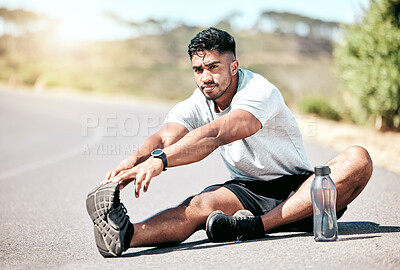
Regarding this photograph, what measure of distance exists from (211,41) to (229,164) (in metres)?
1.09

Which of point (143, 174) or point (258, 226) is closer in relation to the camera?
point (143, 174)

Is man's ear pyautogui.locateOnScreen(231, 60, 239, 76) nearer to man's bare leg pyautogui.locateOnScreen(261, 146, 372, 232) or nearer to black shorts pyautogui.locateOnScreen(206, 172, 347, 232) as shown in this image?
black shorts pyautogui.locateOnScreen(206, 172, 347, 232)

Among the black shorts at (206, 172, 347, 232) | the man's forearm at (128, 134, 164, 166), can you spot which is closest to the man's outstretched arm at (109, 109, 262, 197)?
the man's forearm at (128, 134, 164, 166)

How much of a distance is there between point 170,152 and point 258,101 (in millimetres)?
815

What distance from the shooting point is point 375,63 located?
12.7 m

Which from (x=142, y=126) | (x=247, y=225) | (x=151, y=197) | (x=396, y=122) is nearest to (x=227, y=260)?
(x=247, y=225)

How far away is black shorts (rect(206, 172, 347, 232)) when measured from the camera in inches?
177

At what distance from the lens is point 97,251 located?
4281 mm

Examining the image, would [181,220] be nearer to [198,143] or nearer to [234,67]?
[198,143]

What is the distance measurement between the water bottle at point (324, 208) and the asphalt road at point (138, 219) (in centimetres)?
11

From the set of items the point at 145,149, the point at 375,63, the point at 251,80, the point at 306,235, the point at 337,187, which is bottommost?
the point at 306,235

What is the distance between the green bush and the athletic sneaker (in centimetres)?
1374

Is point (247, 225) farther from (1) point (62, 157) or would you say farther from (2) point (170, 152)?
(1) point (62, 157)

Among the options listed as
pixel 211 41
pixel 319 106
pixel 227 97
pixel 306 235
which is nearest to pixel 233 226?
pixel 306 235
